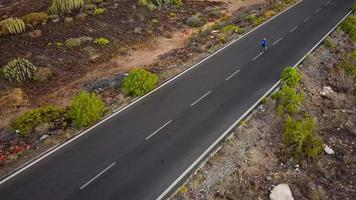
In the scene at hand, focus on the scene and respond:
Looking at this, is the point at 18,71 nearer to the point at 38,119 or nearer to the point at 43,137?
the point at 38,119

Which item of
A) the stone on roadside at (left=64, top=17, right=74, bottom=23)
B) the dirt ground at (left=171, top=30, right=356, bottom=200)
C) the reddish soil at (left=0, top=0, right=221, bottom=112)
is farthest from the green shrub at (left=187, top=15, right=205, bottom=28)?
the dirt ground at (left=171, top=30, right=356, bottom=200)

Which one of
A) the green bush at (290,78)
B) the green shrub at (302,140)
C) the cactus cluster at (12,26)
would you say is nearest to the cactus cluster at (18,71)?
Result: the cactus cluster at (12,26)

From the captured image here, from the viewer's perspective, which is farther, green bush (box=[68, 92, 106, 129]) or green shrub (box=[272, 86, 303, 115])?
green shrub (box=[272, 86, 303, 115])

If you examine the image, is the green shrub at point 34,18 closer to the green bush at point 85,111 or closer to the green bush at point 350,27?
the green bush at point 85,111

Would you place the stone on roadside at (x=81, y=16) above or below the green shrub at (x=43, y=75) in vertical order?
above

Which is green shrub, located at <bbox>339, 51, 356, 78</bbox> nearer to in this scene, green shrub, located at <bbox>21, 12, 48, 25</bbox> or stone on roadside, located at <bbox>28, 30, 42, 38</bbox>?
stone on roadside, located at <bbox>28, 30, 42, 38</bbox>

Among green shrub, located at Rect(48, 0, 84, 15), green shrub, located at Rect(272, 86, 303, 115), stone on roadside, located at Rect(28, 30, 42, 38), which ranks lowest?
green shrub, located at Rect(272, 86, 303, 115)

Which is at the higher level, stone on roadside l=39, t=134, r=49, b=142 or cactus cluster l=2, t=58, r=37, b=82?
cactus cluster l=2, t=58, r=37, b=82

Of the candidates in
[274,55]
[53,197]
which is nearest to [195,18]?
[274,55]
